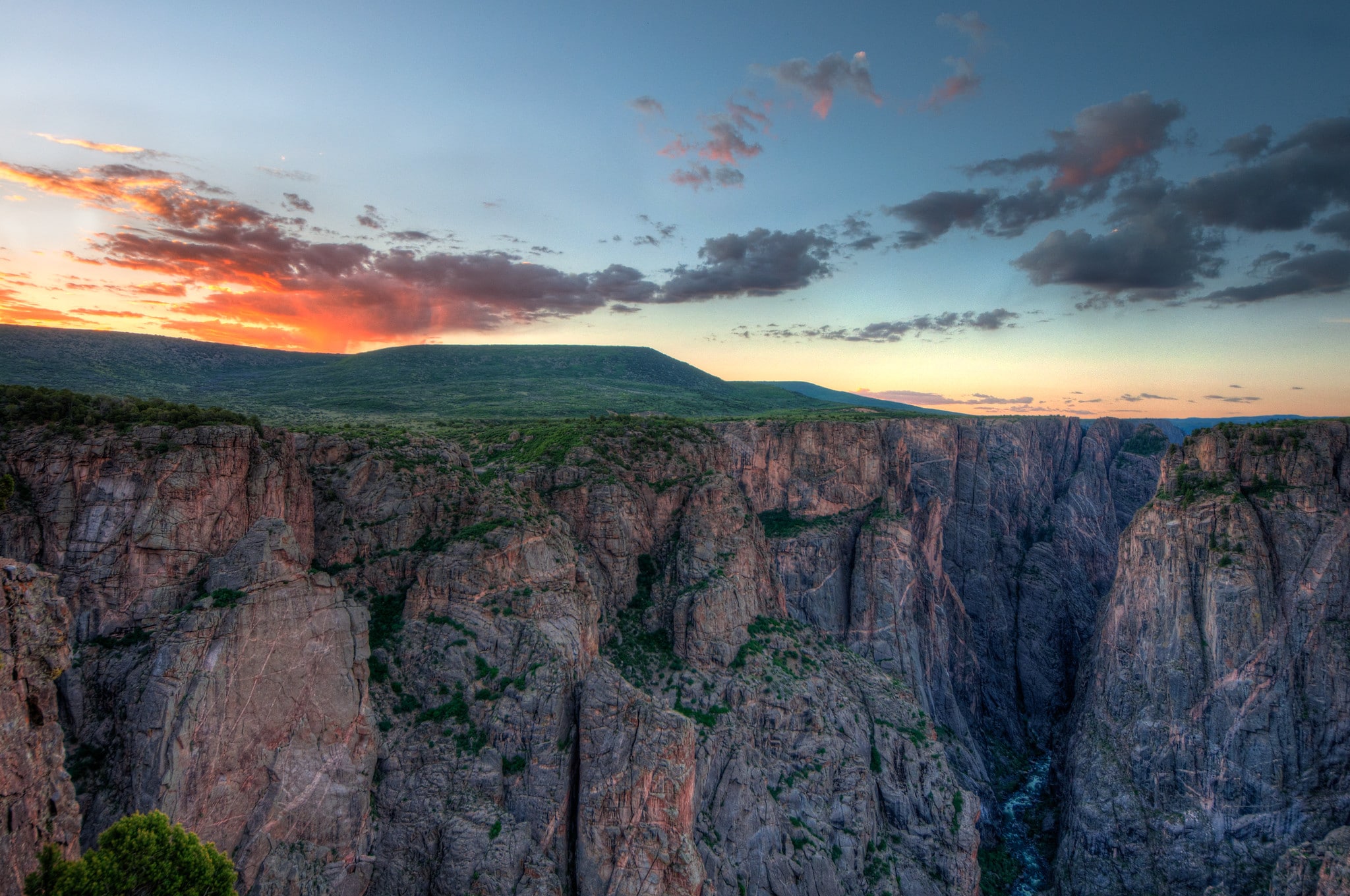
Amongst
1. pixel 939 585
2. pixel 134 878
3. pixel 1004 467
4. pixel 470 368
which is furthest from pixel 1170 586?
pixel 470 368

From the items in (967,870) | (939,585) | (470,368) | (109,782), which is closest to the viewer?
(109,782)

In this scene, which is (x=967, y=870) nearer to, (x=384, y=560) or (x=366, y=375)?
(x=384, y=560)

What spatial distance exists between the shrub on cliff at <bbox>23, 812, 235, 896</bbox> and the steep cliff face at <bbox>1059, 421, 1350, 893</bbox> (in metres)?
59.2

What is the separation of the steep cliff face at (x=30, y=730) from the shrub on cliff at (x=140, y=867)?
0.60m

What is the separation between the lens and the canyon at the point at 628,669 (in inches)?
938

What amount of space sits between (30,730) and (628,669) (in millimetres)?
29078

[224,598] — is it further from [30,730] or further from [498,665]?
[498,665]

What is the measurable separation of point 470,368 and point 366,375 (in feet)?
82.3

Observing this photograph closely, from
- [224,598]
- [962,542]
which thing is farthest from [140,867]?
[962,542]

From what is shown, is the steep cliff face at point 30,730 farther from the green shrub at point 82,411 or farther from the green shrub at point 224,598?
the green shrub at point 82,411

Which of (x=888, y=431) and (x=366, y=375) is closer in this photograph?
(x=888, y=431)

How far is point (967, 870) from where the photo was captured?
41.9 metres

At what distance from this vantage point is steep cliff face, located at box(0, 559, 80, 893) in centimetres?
1538

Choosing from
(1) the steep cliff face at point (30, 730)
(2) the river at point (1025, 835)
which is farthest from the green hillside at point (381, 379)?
(2) the river at point (1025, 835)
